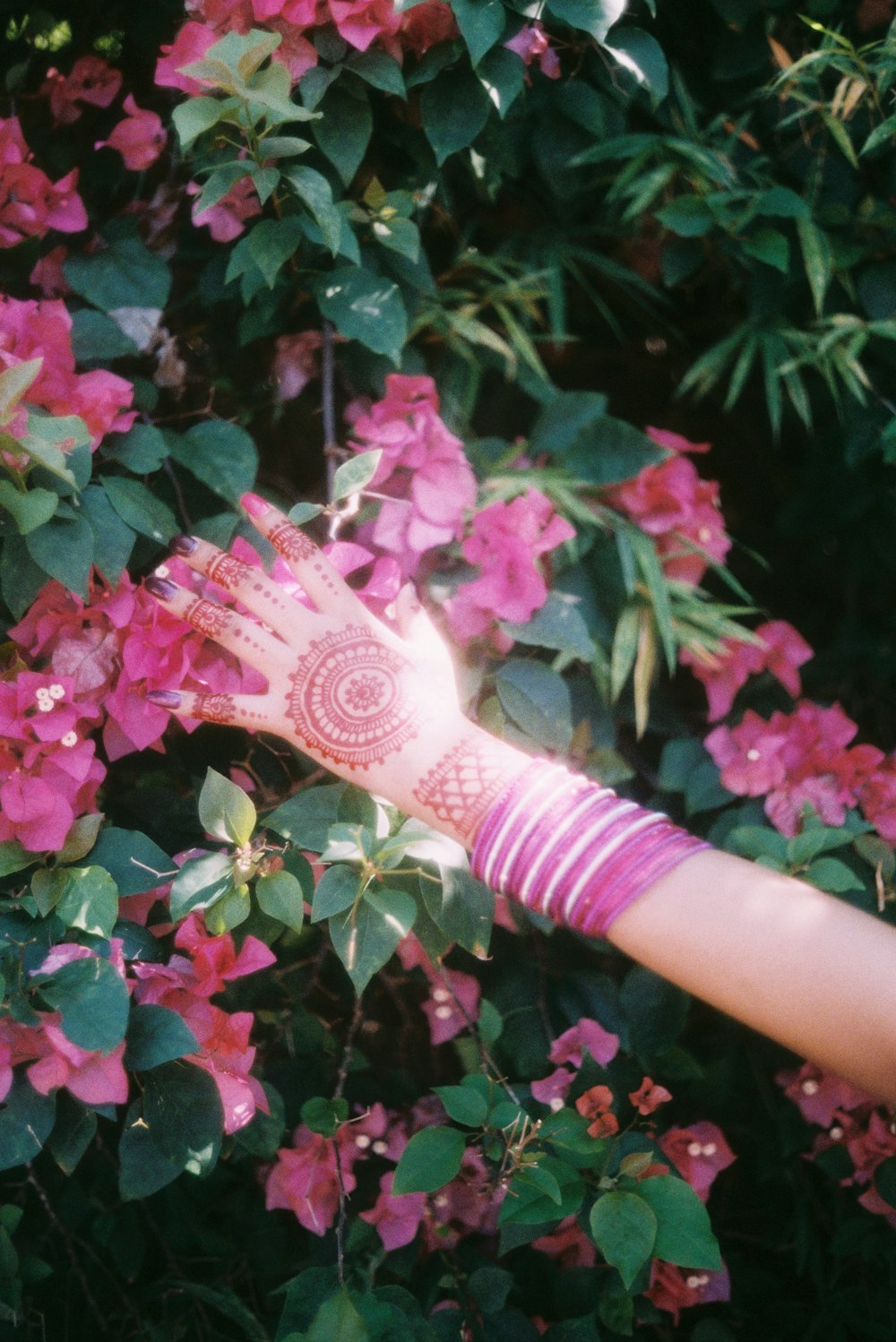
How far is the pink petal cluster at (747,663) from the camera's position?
129 centimetres

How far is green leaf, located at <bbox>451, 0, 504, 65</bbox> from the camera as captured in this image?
90 cm

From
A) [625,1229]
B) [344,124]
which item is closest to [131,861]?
[625,1229]

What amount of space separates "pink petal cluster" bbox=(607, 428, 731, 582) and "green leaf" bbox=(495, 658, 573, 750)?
1.09 ft

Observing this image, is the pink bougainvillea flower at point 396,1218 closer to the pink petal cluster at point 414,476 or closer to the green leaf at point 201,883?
the green leaf at point 201,883

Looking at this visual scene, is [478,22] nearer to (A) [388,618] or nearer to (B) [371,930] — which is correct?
(A) [388,618]

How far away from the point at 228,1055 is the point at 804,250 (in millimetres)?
1106

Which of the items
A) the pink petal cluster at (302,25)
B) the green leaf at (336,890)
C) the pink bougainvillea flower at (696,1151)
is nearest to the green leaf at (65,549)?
the green leaf at (336,890)

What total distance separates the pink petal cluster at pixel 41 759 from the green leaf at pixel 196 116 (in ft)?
1.57

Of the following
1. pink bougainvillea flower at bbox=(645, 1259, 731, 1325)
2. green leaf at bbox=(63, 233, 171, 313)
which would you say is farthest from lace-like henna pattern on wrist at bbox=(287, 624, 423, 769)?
pink bougainvillea flower at bbox=(645, 1259, 731, 1325)

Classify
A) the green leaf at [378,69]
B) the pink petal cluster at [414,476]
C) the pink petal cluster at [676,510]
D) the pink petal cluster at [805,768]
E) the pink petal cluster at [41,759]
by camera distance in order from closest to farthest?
the pink petal cluster at [41,759], the green leaf at [378,69], the pink petal cluster at [414,476], the pink petal cluster at [805,768], the pink petal cluster at [676,510]

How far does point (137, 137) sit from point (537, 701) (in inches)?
30.4

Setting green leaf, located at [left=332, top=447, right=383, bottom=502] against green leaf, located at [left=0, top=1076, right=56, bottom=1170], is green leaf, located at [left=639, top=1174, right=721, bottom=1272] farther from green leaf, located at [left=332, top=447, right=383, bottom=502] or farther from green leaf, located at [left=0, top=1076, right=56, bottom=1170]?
green leaf, located at [left=332, top=447, right=383, bottom=502]

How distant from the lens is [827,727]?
4.01 feet

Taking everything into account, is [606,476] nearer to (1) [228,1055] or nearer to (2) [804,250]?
(2) [804,250]
